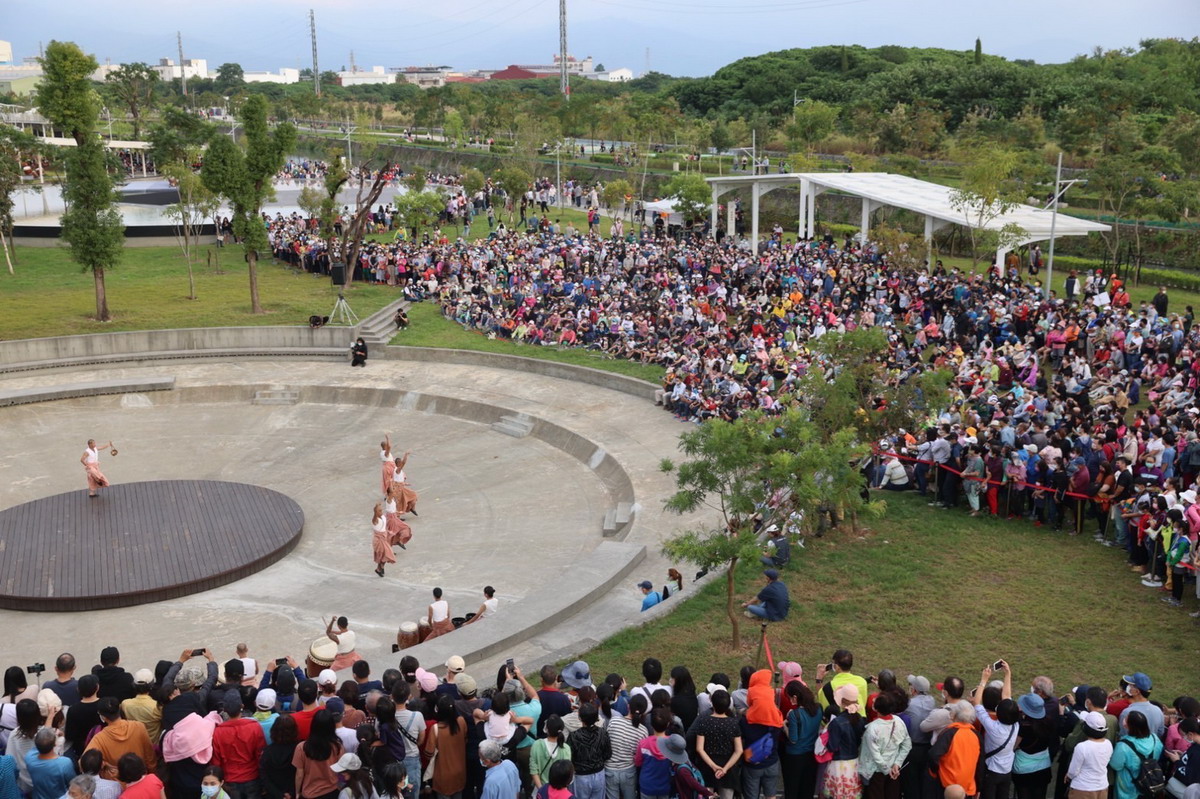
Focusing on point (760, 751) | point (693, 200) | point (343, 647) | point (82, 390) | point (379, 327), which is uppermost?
point (693, 200)

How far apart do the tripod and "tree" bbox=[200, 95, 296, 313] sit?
8.40ft

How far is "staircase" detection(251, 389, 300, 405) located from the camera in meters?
26.3

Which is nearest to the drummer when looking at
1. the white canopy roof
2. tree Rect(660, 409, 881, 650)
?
tree Rect(660, 409, 881, 650)

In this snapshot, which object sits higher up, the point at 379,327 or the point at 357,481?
the point at 379,327

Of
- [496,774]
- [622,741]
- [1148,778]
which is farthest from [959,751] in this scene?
[496,774]

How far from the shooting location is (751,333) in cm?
2498

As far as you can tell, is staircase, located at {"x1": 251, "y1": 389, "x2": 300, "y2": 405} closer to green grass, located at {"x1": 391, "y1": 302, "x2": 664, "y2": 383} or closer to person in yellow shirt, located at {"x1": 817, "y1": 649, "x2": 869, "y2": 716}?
green grass, located at {"x1": 391, "y1": 302, "x2": 664, "y2": 383}

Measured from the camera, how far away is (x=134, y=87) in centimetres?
10156

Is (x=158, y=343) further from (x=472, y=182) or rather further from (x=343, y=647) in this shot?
(x=472, y=182)

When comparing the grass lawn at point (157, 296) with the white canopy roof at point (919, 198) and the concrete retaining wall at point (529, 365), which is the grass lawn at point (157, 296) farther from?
the white canopy roof at point (919, 198)

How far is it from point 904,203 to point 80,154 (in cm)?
2368

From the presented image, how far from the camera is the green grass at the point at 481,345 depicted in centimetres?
2642

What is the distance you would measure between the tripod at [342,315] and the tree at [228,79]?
153m

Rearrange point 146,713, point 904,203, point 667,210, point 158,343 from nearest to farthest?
point 146,713
point 158,343
point 904,203
point 667,210
